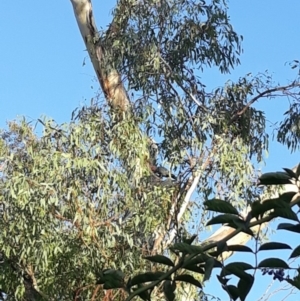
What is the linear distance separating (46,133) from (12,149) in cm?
46

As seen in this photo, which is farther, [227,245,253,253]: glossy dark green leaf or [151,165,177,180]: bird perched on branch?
[151,165,177,180]: bird perched on branch

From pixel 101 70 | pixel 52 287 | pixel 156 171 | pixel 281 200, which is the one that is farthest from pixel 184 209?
pixel 281 200

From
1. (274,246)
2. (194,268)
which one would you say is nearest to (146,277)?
(194,268)

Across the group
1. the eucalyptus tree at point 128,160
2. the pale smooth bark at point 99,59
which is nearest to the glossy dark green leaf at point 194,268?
the eucalyptus tree at point 128,160

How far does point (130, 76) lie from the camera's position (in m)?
6.38

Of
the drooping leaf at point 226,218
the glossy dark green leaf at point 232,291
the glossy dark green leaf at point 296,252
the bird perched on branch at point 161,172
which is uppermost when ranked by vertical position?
the bird perched on branch at point 161,172

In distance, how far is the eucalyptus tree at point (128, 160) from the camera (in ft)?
17.2

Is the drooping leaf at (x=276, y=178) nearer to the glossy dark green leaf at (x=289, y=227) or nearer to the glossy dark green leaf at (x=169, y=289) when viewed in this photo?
the glossy dark green leaf at (x=289, y=227)

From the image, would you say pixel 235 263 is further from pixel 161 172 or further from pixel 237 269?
pixel 161 172

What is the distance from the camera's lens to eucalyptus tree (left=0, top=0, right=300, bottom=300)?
5.25m

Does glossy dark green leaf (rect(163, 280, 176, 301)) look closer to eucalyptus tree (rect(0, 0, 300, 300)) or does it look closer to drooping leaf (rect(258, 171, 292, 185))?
drooping leaf (rect(258, 171, 292, 185))

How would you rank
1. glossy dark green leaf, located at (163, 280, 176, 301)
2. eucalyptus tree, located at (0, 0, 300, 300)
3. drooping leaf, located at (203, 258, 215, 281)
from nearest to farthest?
drooping leaf, located at (203, 258, 215, 281) < glossy dark green leaf, located at (163, 280, 176, 301) < eucalyptus tree, located at (0, 0, 300, 300)

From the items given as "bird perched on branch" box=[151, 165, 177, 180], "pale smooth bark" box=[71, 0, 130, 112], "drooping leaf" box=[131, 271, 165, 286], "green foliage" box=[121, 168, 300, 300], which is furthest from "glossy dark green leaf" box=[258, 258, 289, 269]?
"pale smooth bark" box=[71, 0, 130, 112]

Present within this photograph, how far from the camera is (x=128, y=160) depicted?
5.55m
